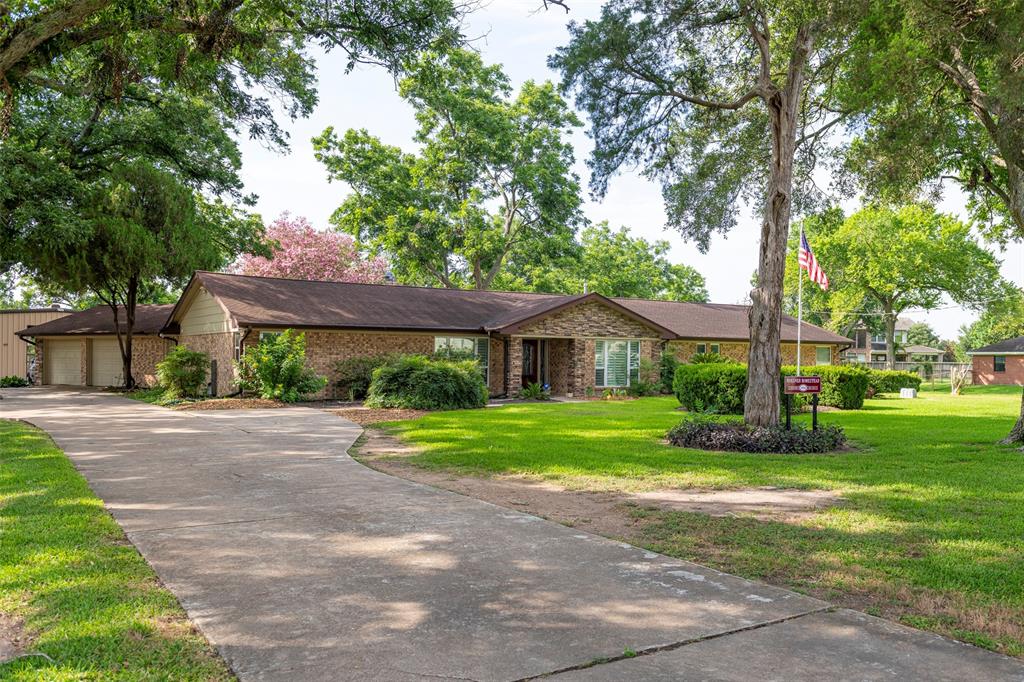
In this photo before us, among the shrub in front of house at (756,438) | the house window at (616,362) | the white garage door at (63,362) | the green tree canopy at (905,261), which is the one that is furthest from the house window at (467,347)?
the green tree canopy at (905,261)

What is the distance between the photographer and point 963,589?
4922mm

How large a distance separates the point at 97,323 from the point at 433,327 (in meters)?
17.0

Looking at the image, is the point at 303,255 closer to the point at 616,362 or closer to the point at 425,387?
the point at 616,362

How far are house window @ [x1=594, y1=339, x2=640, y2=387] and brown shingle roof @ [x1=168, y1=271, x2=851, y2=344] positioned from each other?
1.29m

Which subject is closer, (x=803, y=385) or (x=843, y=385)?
(x=803, y=385)

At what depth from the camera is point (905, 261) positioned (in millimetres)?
46594

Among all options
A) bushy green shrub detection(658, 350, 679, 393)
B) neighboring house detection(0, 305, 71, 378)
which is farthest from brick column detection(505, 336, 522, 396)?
neighboring house detection(0, 305, 71, 378)

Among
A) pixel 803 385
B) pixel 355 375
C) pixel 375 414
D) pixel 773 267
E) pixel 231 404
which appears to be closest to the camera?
pixel 803 385

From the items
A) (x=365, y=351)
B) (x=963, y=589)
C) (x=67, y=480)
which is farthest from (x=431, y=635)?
(x=365, y=351)

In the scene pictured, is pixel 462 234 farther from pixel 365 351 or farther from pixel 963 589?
pixel 963 589

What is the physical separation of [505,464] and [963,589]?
649 cm

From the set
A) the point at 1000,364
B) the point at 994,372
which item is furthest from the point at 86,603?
the point at 994,372

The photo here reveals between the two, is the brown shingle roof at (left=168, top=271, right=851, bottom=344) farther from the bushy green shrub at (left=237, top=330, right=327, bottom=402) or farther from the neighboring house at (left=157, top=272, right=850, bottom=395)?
the bushy green shrub at (left=237, top=330, right=327, bottom=402)

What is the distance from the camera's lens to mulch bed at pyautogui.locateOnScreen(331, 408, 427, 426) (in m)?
16.9
